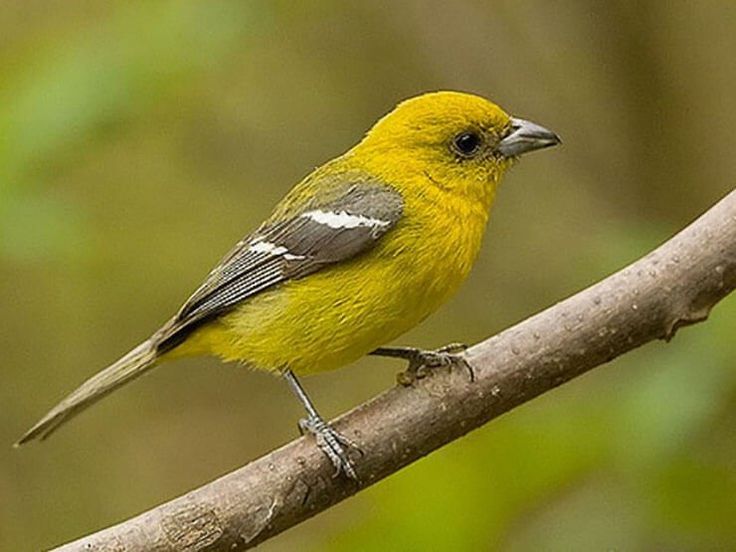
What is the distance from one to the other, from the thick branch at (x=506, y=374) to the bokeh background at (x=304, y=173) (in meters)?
0.39

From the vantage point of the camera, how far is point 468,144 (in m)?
3.65

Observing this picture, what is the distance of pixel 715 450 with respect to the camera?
135 inches

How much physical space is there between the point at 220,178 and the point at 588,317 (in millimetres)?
3085

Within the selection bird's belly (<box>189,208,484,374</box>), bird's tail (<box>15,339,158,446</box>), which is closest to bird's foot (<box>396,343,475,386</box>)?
bird's belly (<box>189,208,484,374</box>)

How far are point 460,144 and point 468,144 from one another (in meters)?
0.02

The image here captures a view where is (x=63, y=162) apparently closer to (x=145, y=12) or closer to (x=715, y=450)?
(x=145, y=12)

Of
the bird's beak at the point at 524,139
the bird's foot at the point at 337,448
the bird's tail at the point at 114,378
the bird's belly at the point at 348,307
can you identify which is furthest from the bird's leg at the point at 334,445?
the bird's beak at the point at 524,139

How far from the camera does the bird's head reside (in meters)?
3.61

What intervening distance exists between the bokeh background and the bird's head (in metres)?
0.61

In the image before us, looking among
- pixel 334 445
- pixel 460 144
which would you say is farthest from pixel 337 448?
pixel 460 144

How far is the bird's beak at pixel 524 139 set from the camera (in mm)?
3572

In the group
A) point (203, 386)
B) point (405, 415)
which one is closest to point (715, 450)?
point (405, 415)

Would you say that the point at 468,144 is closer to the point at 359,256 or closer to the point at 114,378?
the point at 359,256

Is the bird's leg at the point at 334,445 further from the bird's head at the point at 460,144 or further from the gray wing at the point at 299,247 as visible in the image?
the bird's head at the point at 460,144
